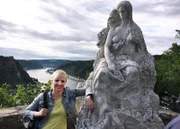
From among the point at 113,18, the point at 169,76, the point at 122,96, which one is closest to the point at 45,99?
the point at 122,96

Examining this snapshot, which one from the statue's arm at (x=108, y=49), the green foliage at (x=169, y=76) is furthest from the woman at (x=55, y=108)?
the green foliage at (x=169, y=76)

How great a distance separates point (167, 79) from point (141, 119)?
19.3 metres

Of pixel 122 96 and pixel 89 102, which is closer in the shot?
pixel 89 102

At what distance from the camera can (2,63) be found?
37.7m

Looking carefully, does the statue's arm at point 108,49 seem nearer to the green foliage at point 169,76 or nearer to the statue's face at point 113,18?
the statue's face at point 113,18

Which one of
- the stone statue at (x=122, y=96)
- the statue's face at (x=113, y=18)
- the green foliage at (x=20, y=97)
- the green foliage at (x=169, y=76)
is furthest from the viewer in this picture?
the green foliage at (x=169, y=76)

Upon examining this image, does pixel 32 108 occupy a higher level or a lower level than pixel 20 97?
higher

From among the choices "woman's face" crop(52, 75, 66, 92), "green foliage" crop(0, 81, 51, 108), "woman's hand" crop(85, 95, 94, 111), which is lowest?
"green foliage" crop(0, 81, 51, 108)

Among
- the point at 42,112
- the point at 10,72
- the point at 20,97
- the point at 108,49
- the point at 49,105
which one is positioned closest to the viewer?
the point at 42,112

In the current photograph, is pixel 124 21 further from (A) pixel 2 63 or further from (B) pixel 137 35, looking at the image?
(A) pixel 2 63

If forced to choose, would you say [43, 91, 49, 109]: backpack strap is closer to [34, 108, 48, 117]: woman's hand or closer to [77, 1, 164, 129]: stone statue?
[34, 108, 48, 117]: woman's hand

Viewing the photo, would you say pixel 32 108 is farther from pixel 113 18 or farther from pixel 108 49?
pixel 113 18

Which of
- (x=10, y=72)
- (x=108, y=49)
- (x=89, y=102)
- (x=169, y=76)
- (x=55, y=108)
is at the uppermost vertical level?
(x=108, y=49)

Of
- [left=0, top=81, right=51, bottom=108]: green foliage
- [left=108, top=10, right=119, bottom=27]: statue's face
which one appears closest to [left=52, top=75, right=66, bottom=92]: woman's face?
[left=108, top=10, right=119, bottom=27]: statue's face
